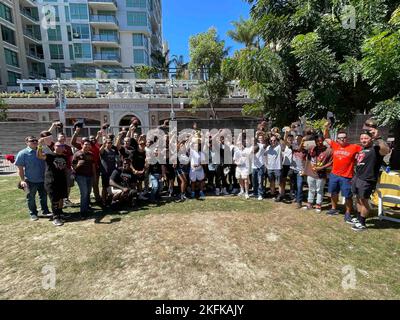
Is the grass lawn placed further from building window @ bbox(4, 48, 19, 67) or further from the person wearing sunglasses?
building window @ bbox(4, 48, 19, 67)

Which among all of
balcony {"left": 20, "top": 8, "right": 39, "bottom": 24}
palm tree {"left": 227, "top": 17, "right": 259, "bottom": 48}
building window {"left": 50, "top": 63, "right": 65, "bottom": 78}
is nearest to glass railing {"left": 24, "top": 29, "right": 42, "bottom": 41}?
balcony {"left": 20, "top": 8, "right": 39, "bottom": 24}

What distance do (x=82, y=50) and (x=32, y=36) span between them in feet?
25.6

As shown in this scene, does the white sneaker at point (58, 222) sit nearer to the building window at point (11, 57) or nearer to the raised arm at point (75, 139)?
the raised arm at point (75, 139)

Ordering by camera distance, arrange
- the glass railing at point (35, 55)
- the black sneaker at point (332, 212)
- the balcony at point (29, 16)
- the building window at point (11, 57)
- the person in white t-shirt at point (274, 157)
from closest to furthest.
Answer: the black sneaker at point (332, 212) → the person in white t-shirt at point (274, 157) → the building window at point (11, 57) → the balcony at point (29, 16) → the glass railing at point (35, 55)

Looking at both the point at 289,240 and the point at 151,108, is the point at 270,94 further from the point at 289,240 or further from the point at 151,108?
the point at 151,108

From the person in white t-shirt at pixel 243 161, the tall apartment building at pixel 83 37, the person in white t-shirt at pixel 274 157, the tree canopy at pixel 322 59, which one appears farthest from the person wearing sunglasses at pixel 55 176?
the tall apartment building at pixel 83 37

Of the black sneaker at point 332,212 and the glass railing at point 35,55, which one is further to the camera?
the glass railing at point 35,55

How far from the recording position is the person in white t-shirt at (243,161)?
22.5 feet

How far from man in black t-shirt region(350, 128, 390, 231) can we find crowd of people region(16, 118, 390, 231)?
0.05 ft

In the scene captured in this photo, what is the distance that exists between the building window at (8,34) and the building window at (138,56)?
56.3 ft

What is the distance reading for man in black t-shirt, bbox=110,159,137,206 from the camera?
20.3 feet

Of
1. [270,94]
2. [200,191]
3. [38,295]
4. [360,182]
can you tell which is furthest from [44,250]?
[270,94]

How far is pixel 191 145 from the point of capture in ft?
22.7

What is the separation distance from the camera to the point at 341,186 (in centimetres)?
533
